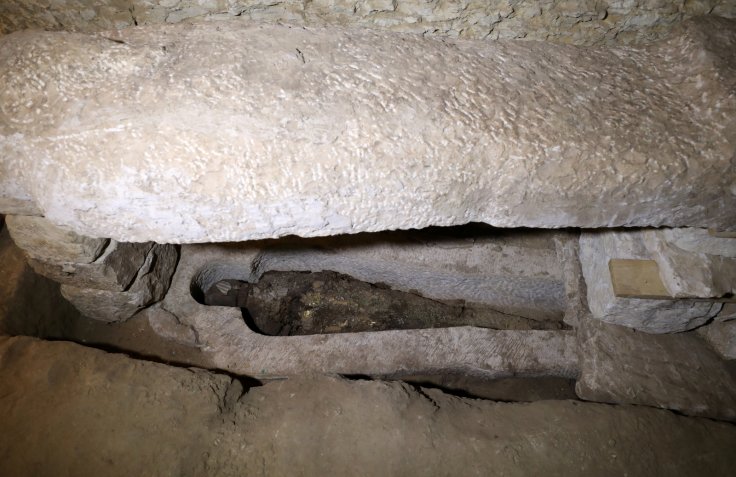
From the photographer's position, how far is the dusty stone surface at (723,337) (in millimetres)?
2094

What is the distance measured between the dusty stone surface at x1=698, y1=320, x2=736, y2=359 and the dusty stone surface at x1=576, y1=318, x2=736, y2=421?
38 mm

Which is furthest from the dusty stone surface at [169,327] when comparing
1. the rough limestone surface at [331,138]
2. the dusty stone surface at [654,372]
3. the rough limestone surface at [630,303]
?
the rough limestone surface at [630,303]

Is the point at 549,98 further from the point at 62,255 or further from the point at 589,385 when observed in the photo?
the point at 62,255

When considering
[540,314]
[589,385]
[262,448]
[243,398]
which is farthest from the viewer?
[540,314]

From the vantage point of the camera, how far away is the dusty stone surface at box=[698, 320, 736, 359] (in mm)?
2094

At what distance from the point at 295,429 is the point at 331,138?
53.4 inches

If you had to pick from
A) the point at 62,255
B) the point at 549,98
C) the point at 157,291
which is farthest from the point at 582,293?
the point at 62,255

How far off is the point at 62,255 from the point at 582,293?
113 inches

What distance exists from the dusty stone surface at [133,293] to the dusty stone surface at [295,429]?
0.32 meters

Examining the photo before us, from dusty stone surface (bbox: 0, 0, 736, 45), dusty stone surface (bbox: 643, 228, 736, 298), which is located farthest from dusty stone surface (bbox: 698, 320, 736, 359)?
dusty stone surface (bbox: 0, 0, 736, 45)

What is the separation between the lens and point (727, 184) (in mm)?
1372

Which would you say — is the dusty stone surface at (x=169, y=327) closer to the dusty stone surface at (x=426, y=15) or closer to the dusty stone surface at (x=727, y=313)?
the dusty stone surface at (x=426, y=15)

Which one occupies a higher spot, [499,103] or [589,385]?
[499,103]

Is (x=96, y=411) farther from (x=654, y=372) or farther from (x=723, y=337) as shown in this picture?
(x=723, y=337)
